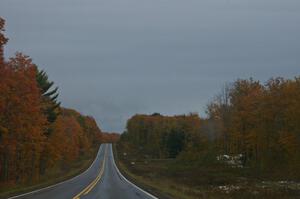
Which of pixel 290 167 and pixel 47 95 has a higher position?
pixel 47 95

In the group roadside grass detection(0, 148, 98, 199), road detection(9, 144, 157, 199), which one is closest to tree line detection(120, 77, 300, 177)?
roadside grass detection(0, 148, 98, 199)


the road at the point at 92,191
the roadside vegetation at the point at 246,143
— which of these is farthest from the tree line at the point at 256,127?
the road at the point at 92,191

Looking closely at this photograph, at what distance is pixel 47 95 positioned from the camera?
7325cm

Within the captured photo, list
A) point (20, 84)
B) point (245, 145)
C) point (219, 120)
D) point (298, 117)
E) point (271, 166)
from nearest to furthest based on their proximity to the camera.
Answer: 1. point (20, 84)
2. point (298, 117)
3. point (271, 166)
4. point (245, 145)
5. point (219, 120)

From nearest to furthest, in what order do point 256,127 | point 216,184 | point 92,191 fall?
point 92,191
point 216,184
point 256,127

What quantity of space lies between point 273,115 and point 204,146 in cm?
4383

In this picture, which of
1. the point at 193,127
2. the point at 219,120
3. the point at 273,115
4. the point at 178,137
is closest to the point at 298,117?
the point at 273,115

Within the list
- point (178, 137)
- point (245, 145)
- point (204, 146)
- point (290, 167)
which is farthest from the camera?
point (178, 137)

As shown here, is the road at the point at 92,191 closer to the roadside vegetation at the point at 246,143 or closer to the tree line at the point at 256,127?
the roadside vegetation at the point at 246,143

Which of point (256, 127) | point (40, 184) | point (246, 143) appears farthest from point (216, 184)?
point (246, 143)

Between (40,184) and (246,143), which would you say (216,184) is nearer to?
(40,184)

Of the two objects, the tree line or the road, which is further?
the tree line

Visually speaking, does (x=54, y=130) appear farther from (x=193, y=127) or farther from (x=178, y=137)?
(x=178, y=137)

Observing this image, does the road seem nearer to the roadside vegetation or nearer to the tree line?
the roadside vegetation
